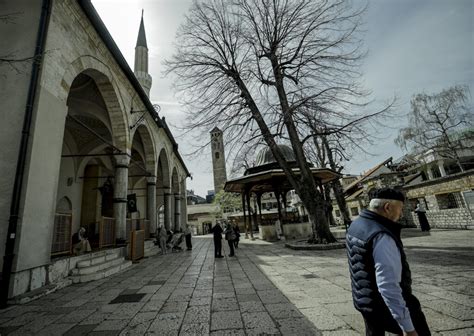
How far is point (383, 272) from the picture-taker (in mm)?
1345

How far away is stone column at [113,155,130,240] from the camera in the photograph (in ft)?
27.7

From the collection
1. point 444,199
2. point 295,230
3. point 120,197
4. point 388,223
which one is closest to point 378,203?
point 388,223

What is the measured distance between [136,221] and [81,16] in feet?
25.0

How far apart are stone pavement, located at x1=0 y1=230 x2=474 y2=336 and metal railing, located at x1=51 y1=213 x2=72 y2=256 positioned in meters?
1.11

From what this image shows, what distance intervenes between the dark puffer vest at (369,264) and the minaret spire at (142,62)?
70.9ft

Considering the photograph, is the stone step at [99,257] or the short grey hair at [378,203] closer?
the short grey hair at [378,203]

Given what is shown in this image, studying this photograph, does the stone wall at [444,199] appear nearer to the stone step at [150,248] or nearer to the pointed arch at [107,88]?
the stone step at [150,248]

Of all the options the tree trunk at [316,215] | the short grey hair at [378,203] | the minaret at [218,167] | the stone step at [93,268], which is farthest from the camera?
the minaret at [218,167]

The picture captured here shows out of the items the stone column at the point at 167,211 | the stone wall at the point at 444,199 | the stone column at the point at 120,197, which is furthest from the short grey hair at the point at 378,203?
the stone column at the point at 167,211

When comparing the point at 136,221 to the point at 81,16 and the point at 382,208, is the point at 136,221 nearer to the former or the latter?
the point at 81,16

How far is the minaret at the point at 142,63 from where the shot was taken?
2024cm

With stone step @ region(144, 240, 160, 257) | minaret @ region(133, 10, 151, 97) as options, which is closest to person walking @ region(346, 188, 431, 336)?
stone step @ region(144, 240, 160, 257)

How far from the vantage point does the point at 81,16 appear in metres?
6.37

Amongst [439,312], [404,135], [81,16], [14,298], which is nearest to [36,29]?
[81,16]
